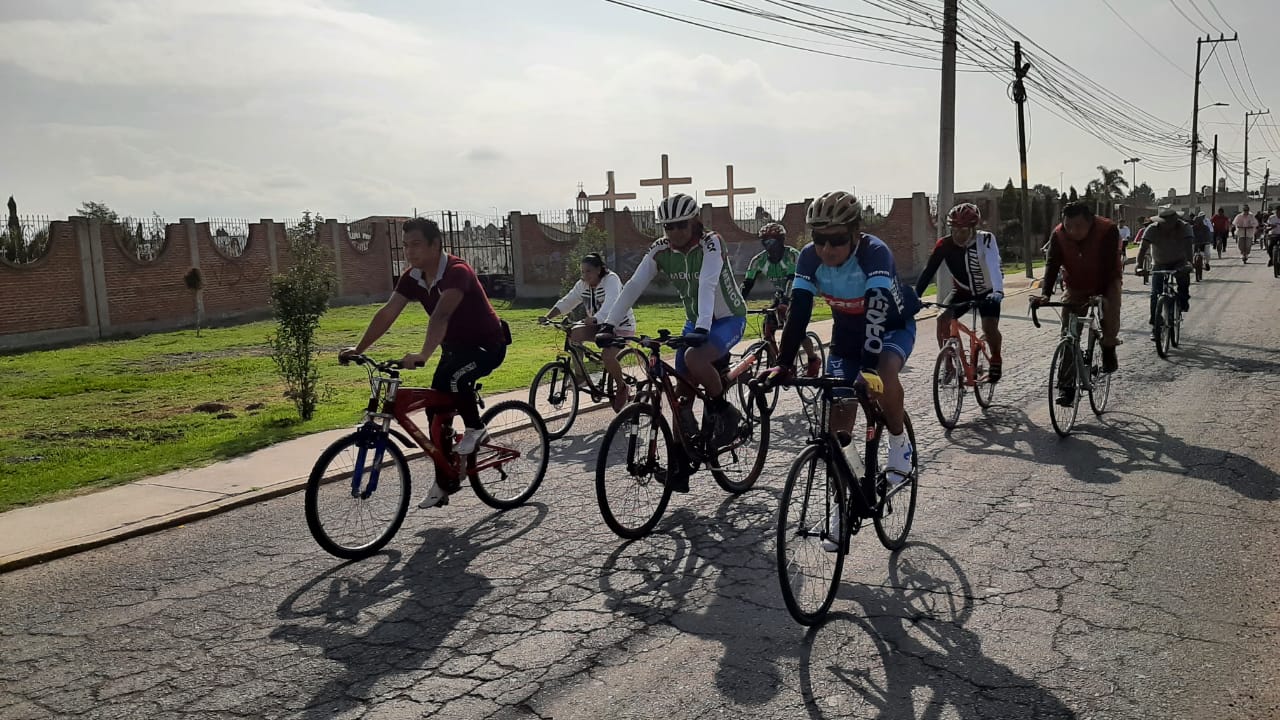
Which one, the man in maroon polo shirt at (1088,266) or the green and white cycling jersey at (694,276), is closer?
the green and white cycling jersey at (694,276)

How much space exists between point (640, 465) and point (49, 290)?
83.4 ft

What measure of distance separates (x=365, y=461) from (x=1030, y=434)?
582 centimetres

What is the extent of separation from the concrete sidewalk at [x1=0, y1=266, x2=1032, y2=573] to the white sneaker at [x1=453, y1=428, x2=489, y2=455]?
64.4 inches

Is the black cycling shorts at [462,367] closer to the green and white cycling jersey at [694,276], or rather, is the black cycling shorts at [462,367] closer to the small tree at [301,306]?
the green and white cycling jersey at [694,276]

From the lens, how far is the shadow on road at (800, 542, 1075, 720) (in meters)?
3.73

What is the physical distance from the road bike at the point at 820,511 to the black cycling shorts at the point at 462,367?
251 cm

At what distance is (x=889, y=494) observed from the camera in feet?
17.0

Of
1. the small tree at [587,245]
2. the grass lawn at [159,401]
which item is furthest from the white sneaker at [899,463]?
the small tree at [587,245]

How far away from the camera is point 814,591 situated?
457 cm

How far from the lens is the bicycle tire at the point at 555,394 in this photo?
9.70 metres

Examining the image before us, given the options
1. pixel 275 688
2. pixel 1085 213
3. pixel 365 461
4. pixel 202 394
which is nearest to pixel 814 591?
pixel 275 688

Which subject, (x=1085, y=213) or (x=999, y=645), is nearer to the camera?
(x=999, y=645)

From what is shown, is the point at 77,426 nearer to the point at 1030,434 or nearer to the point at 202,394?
the point at 202,394

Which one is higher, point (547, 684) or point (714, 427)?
point (714, 427)
